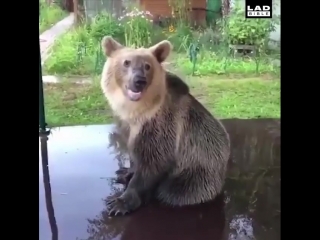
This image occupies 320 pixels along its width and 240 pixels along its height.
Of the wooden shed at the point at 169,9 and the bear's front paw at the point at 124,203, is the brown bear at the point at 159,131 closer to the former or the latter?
the bear's front paw at the point at 124,203

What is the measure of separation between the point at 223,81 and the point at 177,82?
15cm

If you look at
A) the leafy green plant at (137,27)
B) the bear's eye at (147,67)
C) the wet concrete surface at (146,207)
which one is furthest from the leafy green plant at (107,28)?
the wet concrete surface at (146,207)

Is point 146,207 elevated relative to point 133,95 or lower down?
lower down

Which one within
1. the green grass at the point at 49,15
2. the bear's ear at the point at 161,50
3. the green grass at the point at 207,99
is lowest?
the green grass at the point at 207,99

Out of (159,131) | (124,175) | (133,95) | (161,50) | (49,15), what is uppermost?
(49,15)

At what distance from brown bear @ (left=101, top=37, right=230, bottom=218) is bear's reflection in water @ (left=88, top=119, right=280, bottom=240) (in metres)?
0.03

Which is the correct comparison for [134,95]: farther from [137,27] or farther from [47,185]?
[47,185]

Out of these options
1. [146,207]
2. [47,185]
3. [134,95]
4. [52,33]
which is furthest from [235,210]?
[52,33]

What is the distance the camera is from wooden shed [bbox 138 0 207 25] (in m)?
1.75

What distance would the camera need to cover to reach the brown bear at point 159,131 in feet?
5.57

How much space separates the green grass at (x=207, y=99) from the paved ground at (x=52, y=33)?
4.3 inches

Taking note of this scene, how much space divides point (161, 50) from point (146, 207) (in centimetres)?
47

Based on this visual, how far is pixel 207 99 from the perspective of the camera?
1.76 meters
